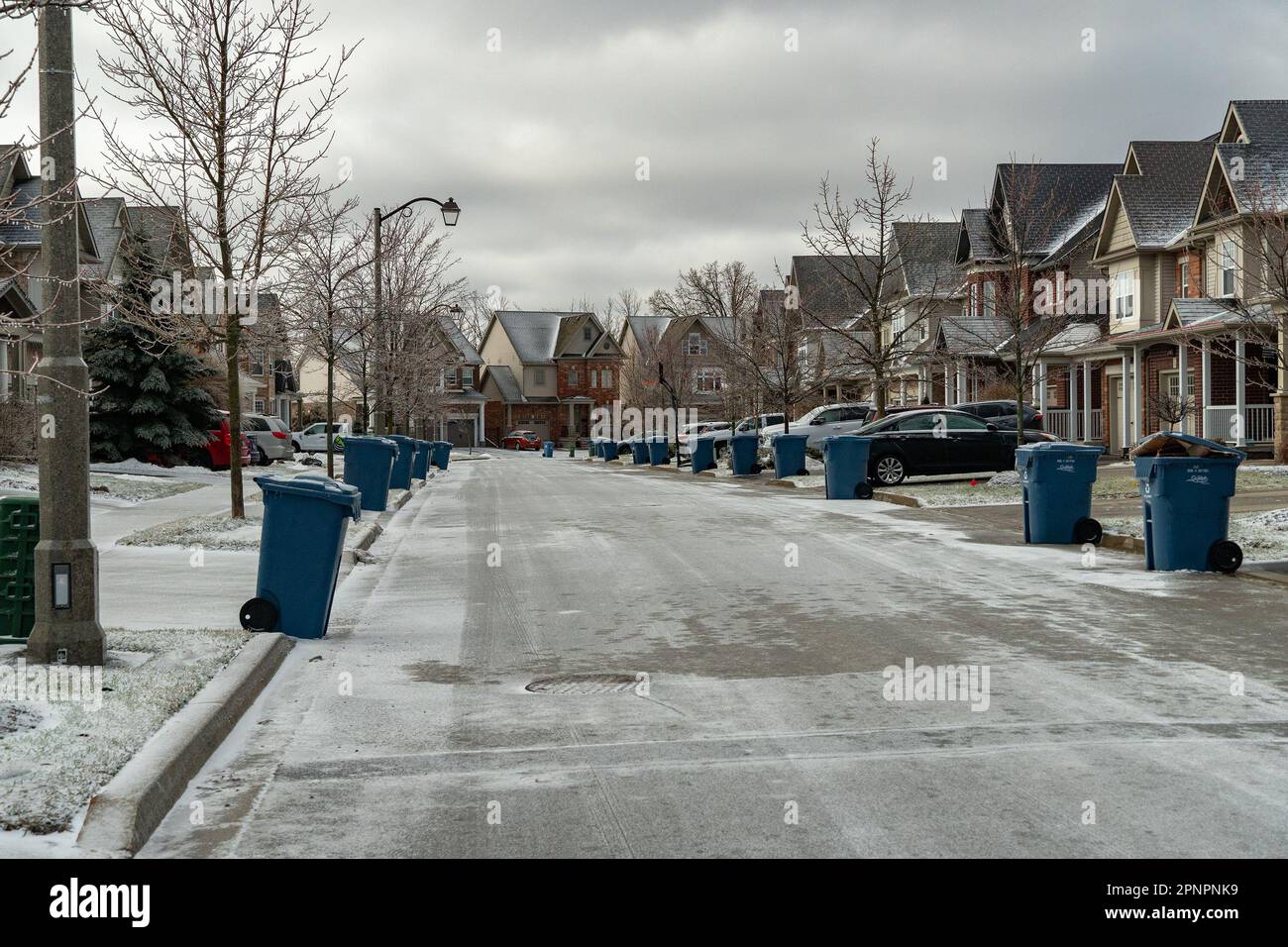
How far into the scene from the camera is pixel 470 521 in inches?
825

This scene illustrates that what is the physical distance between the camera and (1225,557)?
41.7 feet

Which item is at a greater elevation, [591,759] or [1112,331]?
[1112,331]

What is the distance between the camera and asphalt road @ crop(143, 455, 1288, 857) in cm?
509

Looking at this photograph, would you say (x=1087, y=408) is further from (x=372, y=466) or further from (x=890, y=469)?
(x=372, y=466)

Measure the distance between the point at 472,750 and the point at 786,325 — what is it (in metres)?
35.7

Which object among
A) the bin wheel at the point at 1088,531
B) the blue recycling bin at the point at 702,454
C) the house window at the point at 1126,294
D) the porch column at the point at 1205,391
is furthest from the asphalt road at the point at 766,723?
the blue recycling bin at the point at 702,454

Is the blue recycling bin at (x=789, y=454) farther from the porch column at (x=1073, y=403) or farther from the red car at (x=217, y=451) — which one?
the red car at (x=217, y=451)

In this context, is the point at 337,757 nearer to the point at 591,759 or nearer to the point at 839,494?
the point at 591,759

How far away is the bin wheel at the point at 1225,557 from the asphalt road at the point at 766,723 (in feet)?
0.95

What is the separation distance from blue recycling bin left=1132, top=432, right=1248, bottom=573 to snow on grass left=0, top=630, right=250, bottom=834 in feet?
28.3

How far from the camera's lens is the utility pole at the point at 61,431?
24.8 feet

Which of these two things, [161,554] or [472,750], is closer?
[472,750]

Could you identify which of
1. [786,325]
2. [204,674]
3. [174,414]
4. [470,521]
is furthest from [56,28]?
[786,325]

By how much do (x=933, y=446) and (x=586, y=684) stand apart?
20.1 meters
